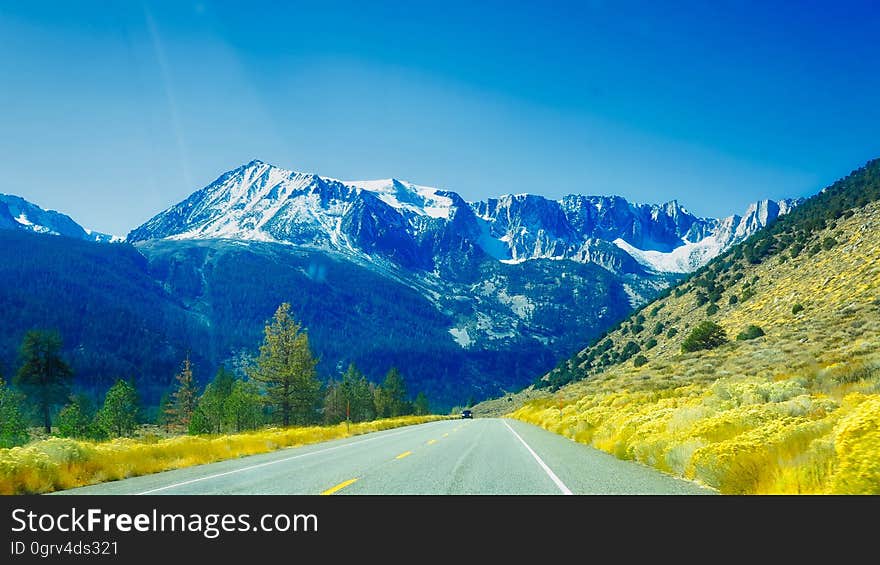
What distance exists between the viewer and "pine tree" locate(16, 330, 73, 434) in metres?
58.4

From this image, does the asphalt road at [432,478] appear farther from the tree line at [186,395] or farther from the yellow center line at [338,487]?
the tree line at [186,395]

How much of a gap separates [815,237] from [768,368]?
4685cm

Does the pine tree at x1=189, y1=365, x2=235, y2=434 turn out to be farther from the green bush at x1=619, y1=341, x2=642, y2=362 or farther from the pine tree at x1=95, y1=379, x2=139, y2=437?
the green bush at x1=619, y1=341, x2=642, y2=362

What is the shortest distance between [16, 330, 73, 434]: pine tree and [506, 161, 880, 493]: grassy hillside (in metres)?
51.6

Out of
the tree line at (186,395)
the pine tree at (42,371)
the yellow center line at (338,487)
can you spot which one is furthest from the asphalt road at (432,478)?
the pine tree at (42,371)

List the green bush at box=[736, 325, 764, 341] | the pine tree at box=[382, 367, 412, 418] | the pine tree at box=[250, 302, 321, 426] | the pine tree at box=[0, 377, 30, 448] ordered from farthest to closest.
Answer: the pine tree at box=[382, 367, 412, 418]
the pine tree at box=[250, 302, 321, 426]
the pine tree at box=[0, 377, 30, 448]
the green bush at box=[736, 325, 764, 341]

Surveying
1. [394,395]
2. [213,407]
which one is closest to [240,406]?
[213,407]

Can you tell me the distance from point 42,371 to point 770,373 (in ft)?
220

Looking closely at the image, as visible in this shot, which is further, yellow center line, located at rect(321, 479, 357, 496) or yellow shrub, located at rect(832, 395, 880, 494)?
yellow center line, located at rect(321, 479, 357, 496)

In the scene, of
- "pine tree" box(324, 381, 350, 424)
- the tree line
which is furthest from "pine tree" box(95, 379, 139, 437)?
"pine tree" box(324, 381, 350, 424)

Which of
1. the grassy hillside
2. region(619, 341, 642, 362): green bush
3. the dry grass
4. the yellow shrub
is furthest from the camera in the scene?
region(619, 341, 642, 362): green bush
